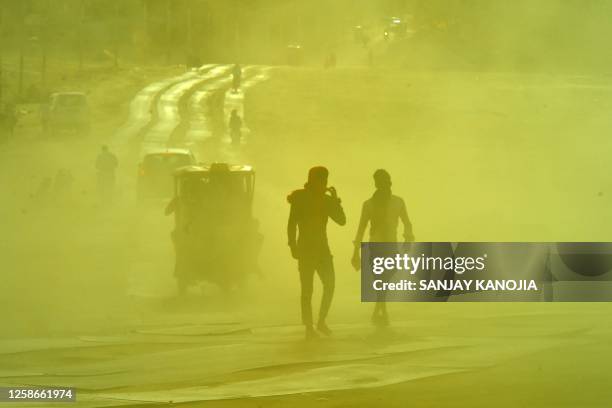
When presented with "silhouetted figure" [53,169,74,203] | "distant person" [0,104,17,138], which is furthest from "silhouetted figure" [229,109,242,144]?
"silhouetted figure" [53,169,74,203]

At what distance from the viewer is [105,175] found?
92.5ft

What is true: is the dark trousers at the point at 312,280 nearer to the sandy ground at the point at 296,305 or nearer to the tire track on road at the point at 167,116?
the sandy ground at the point at 296,305

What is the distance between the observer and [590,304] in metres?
13.7

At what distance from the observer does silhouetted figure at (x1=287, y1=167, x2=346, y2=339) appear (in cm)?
1170

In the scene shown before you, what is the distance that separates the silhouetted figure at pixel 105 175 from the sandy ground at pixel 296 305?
1.61 feet

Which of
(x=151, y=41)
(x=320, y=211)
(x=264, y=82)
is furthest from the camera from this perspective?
(x=151, y=41)

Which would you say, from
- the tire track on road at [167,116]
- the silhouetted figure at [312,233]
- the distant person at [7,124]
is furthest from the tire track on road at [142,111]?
the silhouetted figure at [312,233]

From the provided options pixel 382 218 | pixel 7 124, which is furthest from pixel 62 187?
pixel 7 124

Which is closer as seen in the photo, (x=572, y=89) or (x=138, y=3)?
(x=572, y=89)

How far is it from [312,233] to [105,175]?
1720 centimetres

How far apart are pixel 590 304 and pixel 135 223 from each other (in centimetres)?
1249

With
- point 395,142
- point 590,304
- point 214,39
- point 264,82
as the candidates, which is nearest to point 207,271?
point 590,304

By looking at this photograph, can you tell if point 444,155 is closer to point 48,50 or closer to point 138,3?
point 48,50

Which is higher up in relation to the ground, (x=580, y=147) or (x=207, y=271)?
(x=580, y=147)
